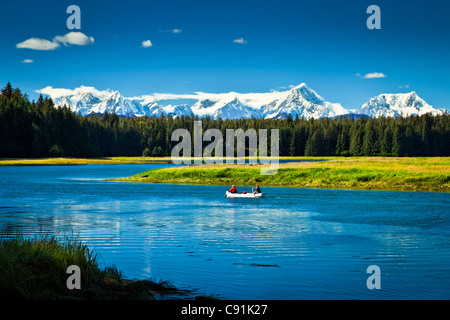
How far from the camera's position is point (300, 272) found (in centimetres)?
1917

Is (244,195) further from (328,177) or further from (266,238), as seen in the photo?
(266,238)

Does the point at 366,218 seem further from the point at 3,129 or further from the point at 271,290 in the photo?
the point at 3,129

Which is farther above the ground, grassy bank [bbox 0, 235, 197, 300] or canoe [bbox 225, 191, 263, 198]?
grassy bank [bbox 0, 235, 197, 300]

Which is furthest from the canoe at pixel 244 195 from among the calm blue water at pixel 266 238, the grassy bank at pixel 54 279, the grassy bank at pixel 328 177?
the grassy bank at pixel 54 279

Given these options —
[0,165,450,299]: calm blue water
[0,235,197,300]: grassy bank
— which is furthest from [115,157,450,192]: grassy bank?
[0,235,197,300]: grassy bank

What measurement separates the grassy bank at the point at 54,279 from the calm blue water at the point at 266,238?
2268mm

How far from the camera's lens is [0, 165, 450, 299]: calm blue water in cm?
1742

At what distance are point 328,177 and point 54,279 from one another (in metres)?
61.2

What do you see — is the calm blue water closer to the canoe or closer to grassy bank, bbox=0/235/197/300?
the canoe

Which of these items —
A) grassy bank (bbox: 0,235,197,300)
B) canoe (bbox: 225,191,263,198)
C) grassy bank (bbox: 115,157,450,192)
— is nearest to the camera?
grassy bank (bbox: 0,235,197,300)

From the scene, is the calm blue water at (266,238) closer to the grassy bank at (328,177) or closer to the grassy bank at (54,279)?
the grassy bank at (54,279)

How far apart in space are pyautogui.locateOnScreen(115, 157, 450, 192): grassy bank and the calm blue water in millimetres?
8775
